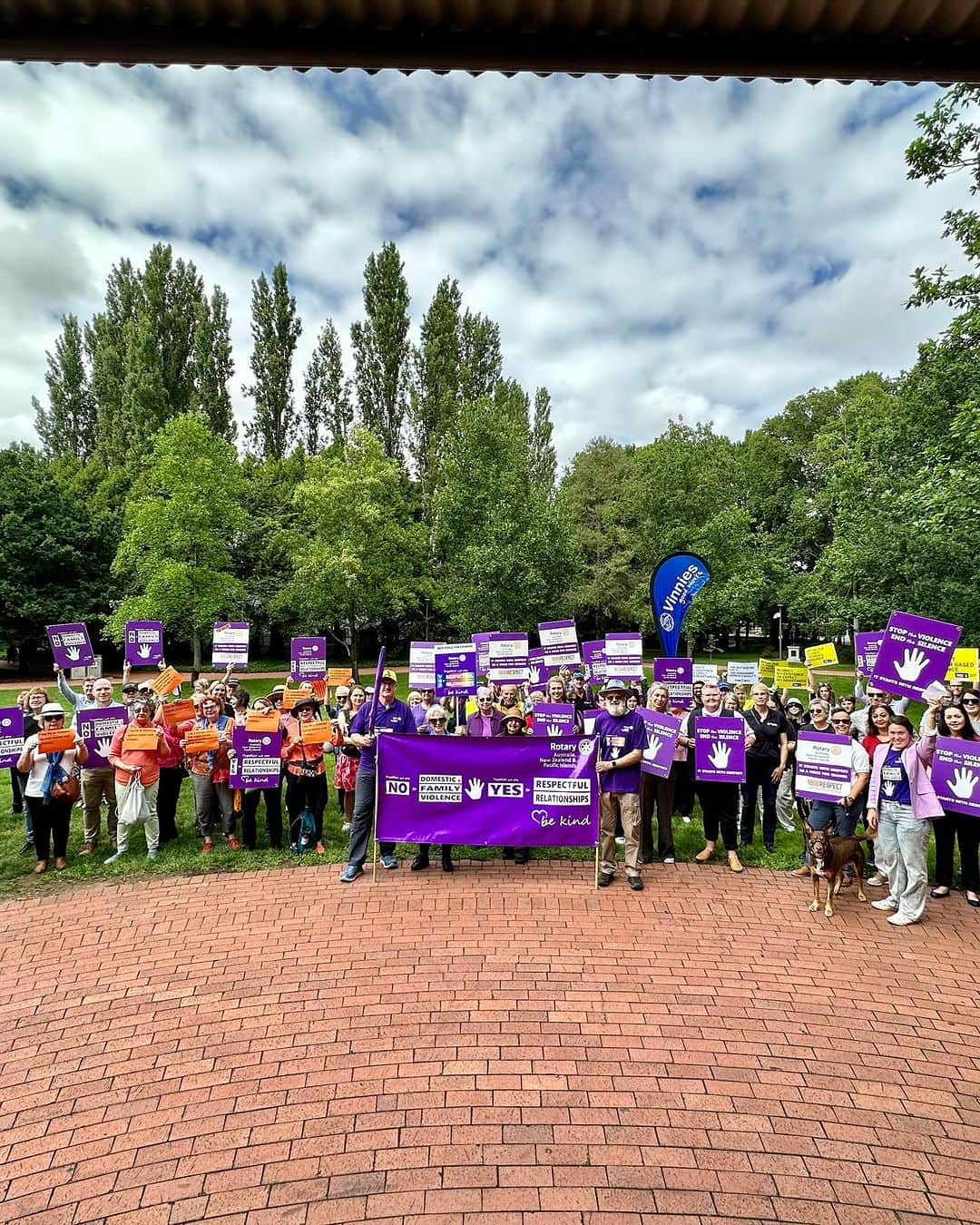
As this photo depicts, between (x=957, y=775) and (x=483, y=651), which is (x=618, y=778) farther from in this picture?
(x=483, y=651)

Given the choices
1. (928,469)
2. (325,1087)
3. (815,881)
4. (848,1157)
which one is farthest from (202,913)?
(928,469)

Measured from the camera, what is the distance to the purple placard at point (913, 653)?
839 centimetres

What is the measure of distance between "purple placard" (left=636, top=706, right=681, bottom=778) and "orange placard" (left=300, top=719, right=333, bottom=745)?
13.6 feet

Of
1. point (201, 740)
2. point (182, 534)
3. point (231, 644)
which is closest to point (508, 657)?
point (201, 740)

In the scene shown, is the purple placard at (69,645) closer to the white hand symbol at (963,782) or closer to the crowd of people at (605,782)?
the crowd of people at (605,782)

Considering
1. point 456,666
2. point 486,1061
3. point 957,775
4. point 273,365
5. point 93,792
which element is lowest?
point 486,1061

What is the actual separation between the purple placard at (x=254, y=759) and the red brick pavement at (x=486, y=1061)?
1.56m

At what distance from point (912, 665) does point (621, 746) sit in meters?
4.15

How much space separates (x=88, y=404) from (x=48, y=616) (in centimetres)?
2593


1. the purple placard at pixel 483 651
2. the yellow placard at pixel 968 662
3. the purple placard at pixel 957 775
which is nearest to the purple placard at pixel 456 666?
the purple placard at pixel 483 651

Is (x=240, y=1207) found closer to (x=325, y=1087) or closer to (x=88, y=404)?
(x=325, y=1087)

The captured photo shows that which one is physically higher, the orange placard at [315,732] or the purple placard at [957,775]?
the orange placard at [315,732]

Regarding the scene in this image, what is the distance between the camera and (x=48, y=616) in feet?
103

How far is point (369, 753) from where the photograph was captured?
8344mm
